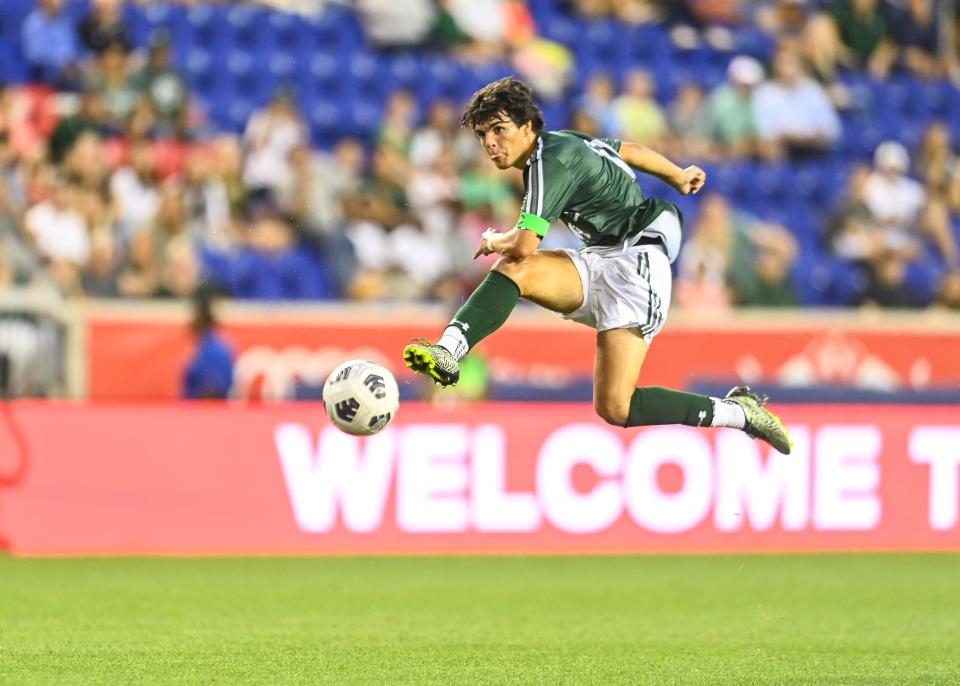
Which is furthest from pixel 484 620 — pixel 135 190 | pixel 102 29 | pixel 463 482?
pixel 102 29

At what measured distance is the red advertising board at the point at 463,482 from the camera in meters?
11.4

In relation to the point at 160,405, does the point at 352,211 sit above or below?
above

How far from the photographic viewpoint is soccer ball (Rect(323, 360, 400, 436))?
6871 millimetres

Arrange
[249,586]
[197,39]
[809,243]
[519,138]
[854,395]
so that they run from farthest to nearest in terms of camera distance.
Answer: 1. [809,243]
2. [197,39]
3. [854,395]
4. [249,586]
5. [519,138]

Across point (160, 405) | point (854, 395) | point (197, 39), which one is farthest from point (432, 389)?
point (197, 39)

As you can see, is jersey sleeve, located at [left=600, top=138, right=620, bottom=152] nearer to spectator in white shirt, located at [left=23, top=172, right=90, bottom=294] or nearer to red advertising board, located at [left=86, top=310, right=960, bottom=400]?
red advertising board, located at [left=86, top=310, right=960, bottom=400]

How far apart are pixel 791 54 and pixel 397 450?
729cm

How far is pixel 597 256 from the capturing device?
25.5 ft

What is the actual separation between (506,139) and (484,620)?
259 cm

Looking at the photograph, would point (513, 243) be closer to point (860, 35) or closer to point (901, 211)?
point (901, 211)

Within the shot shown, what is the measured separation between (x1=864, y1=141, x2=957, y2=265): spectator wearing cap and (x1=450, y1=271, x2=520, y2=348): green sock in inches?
379

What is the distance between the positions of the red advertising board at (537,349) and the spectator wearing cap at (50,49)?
2.54m

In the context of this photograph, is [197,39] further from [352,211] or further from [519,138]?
[519,138]

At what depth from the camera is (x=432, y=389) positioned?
43.0 feet
